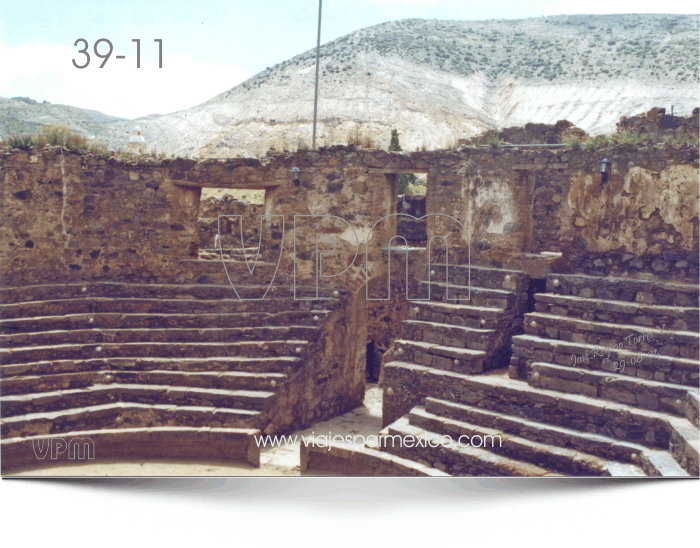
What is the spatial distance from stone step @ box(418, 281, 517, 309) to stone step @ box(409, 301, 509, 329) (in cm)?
12

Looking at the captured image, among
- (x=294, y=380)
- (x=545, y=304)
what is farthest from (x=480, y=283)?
(x=294, y=380)

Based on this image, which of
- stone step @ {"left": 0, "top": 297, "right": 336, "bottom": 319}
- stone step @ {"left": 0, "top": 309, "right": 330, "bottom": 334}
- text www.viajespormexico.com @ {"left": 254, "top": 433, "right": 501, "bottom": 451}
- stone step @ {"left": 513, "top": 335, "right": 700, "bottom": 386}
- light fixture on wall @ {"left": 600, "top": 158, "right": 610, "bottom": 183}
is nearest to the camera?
stone step @ {"left": 513, "top": 335, "right": 700, "bottom": 386}

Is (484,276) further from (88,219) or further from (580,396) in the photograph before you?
(88,219)

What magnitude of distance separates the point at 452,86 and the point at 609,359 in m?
21.6

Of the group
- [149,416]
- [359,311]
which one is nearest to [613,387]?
[359,311]

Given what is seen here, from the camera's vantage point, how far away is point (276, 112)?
31.0m

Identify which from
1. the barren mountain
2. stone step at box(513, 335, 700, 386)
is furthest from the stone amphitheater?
the barren mountain

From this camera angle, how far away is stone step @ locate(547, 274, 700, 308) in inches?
257

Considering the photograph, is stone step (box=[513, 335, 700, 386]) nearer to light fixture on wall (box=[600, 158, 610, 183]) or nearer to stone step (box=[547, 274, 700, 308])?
stone step (box=[547, 274, 700, 308])

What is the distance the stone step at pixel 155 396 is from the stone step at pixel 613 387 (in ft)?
11.9

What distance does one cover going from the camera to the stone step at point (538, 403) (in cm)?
579

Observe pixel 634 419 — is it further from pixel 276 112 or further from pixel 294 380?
pixel 276 112

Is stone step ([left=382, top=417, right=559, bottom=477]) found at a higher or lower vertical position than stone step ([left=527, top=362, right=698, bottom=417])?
lower

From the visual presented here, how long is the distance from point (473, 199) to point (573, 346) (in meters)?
2.89
